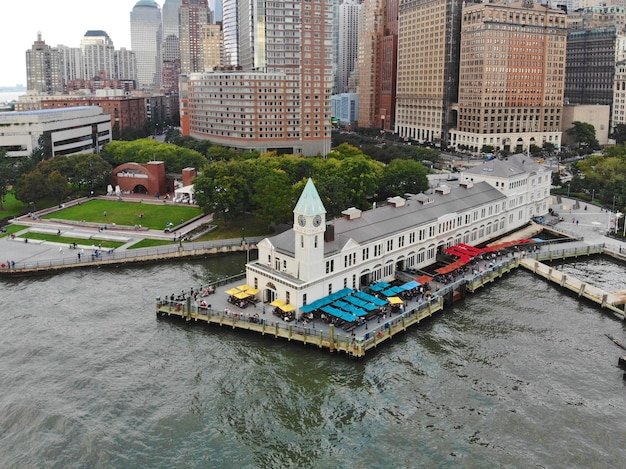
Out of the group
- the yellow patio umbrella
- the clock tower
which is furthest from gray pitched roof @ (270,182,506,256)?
the yellow patio umbrella

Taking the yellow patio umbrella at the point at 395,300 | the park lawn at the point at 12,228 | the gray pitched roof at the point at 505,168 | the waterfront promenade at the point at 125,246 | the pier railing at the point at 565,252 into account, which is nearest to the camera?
the yellow patio umbrella at the point at 395,300

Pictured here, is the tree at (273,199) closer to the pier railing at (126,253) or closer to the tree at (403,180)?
the pier railing at (126,253)

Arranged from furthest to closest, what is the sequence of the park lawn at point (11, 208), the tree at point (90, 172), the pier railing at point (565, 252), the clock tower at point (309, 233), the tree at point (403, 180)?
the tree at point (90, 172) → the tree at point (403, 180) → the park lawn at point (11, 208) → the pier railing at point (565, 252) → the clock tower at point (309, 233)

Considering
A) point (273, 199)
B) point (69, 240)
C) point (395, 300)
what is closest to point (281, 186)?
point (273, 199)

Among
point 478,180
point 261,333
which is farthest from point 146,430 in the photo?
point 478,180

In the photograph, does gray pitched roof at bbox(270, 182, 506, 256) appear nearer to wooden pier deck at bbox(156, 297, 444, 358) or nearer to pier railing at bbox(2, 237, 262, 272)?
wooden pier deck at bbox(156, 297, 444, 358)

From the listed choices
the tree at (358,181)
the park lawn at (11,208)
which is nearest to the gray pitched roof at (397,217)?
the tree at (358,181)

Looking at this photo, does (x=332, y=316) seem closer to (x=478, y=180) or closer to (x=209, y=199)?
(x=209, y=199)
